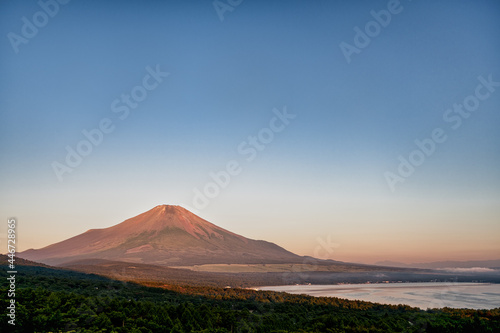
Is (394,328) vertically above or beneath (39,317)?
beneath

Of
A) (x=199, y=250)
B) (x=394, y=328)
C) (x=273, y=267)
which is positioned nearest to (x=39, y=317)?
(x=394, y=328)

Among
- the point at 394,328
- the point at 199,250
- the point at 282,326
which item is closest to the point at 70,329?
the point at 282,326

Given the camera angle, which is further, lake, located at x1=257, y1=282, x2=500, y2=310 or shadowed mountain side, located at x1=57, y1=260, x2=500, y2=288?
shadowed mountain side, located at x1=57, y1=260, x2=500, y2=288

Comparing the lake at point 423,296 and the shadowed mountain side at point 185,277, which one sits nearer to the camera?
the lake at point 423,296

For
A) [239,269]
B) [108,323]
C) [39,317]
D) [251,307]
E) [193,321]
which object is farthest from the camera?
[239,269]

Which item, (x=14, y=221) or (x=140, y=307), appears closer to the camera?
(x=14, y=221)

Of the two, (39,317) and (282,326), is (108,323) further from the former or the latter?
(282,326)

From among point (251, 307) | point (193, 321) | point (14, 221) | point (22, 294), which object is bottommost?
point (251, 307)

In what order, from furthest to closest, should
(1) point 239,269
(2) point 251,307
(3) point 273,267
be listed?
1. (3) point 273,267
2. (1) point 239,269
3. (2) point 251,307

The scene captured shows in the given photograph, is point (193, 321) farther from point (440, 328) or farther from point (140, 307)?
point (440, 328)

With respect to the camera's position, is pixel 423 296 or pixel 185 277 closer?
pixel 423 296
